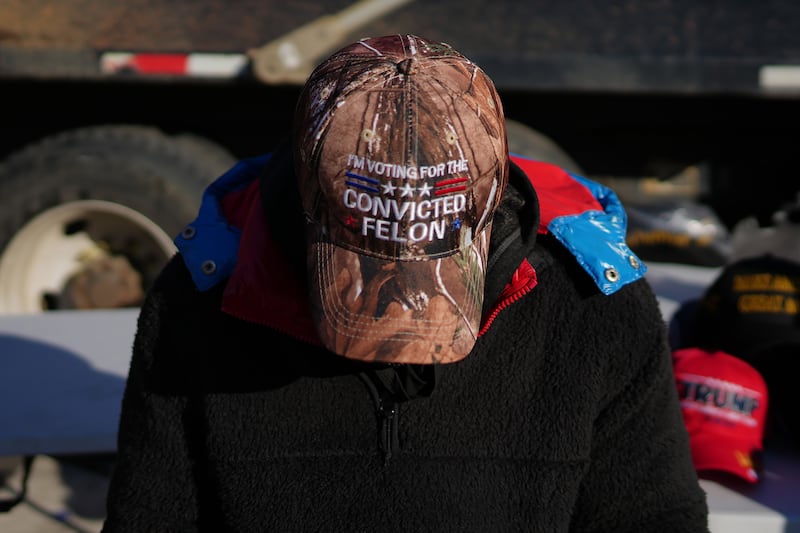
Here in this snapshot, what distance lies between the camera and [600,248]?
1.24 m

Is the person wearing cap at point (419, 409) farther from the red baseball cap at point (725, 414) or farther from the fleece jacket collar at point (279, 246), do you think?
the red baseball cap at point (725, 414)

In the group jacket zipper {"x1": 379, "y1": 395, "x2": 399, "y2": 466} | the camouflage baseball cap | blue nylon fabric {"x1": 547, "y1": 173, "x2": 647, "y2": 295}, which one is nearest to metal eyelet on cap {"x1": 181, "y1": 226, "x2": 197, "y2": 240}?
the camouflage baseball cap

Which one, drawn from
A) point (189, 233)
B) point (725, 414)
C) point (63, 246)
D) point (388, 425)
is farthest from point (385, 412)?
point (63, 246)

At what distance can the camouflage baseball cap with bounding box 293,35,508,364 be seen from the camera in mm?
1000

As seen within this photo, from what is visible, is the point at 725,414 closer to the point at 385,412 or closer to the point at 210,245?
the point at 385,412

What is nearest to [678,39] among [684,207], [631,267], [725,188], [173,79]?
[684,207]

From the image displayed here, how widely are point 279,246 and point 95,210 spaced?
2492 millimetres

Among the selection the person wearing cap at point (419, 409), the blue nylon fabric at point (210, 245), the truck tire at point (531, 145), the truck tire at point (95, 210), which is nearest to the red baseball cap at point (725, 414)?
the person wearing cap at point (419, 409)

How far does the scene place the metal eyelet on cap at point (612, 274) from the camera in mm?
1206

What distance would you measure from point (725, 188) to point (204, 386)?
339 centimetres

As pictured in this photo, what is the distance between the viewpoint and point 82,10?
3209 millimetres

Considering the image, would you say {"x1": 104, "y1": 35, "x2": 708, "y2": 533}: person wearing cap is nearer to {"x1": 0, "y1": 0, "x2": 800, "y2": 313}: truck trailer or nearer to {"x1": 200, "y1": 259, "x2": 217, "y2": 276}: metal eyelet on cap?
{"x1": 200, "y1": 259, "x2": 217, "y2": 276}: metal eyelet on cap

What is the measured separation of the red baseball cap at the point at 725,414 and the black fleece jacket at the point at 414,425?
57cm

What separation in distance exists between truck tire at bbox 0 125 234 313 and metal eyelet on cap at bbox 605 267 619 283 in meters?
2.43
